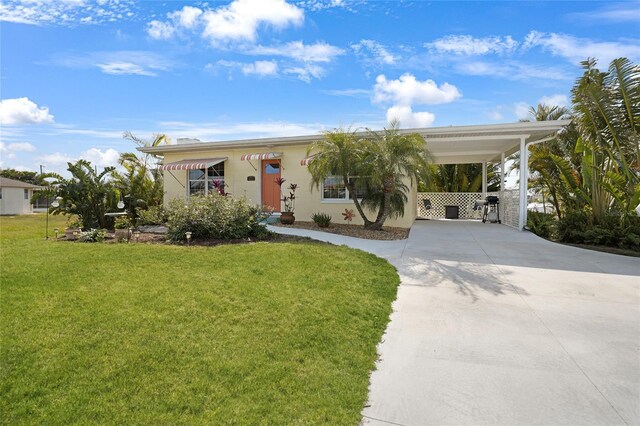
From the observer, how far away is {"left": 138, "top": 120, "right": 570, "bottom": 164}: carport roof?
1153cm

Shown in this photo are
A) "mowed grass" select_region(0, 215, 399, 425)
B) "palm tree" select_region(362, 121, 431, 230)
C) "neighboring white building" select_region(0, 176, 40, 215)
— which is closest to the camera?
"mowed grass" select_region(0, 215, 399, 425)

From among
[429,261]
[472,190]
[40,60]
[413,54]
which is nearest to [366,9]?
[413,54]

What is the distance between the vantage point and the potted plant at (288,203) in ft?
43.2

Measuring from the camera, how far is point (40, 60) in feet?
27.0

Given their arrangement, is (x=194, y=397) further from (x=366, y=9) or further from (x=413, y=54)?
(x=413, y=54)

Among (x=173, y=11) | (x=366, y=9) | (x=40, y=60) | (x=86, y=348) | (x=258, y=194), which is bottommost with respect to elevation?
(x=86, y=348)

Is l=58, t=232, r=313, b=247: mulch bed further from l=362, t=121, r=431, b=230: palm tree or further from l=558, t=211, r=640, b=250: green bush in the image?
l=558, t=211, r=640, b=250: green bush

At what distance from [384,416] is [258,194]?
13.6m

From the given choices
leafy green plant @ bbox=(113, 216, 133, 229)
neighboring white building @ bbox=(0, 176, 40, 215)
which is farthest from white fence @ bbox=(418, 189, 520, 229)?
neighboring white building @ bbox=(0, 176, 40, 215)

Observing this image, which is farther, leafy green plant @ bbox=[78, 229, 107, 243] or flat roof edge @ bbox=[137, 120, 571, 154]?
flat roof edge @ bbox=[137, 120, 571, 154]

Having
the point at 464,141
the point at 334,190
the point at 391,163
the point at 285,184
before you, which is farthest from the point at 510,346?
the point at 285,184

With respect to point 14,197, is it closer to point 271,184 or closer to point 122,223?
point 122,223

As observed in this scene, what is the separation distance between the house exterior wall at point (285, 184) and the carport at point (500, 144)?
2.71 metres

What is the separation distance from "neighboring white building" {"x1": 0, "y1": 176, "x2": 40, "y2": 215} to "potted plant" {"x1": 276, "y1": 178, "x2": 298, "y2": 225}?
31.6 meters
